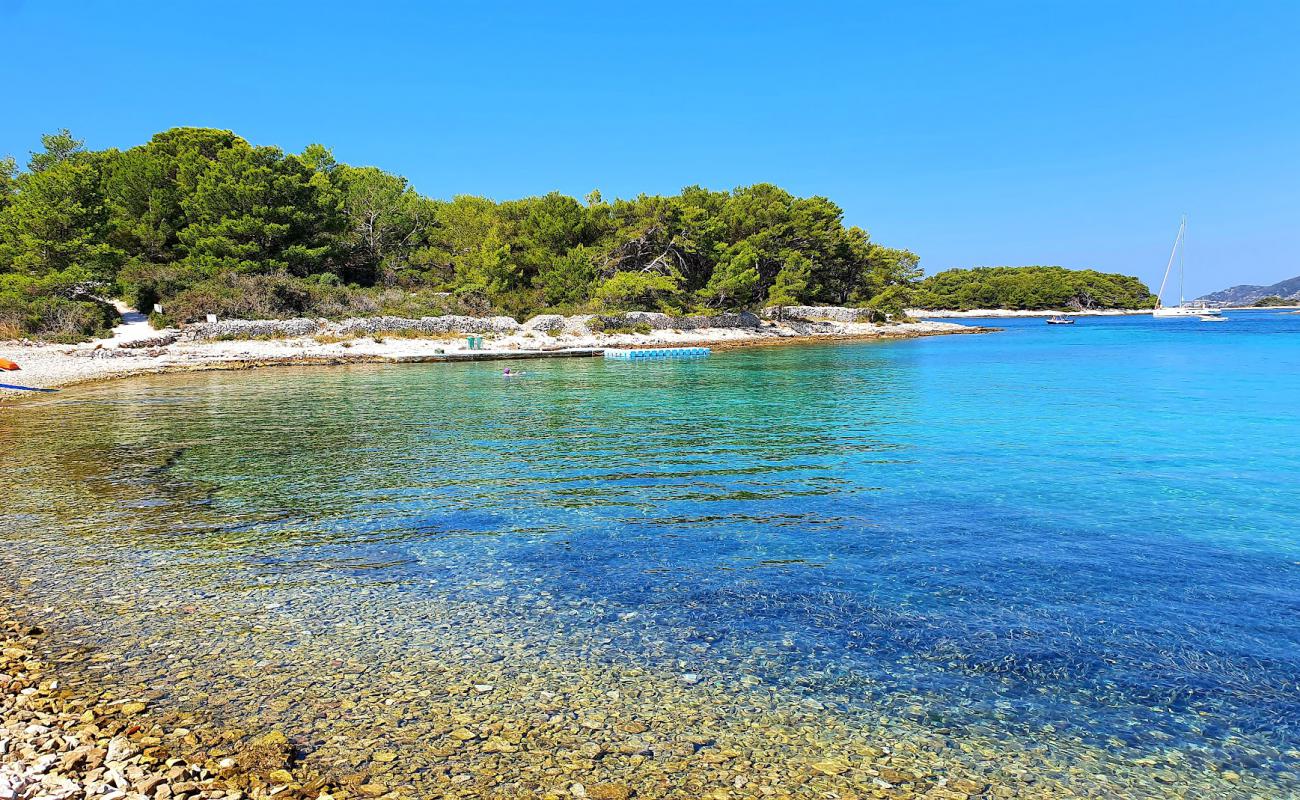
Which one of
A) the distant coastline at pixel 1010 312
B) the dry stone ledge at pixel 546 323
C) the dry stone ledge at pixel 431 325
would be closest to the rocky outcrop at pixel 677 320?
the dry stone ledge at pixel 546 323

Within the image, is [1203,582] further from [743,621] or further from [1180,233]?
[1180,233]

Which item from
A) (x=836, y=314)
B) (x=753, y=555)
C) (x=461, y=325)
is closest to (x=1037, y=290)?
(x=836, y=314)

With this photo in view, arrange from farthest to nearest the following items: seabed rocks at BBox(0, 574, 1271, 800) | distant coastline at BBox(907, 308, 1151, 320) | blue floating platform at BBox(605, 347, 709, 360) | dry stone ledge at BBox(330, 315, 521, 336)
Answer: distant coastline at BBox(907, 308, 1151, 320)
dry stone ledge at BBox(330, 315, 521, 336)
blue floating platform at BBox(605, 347, 709, 360)
seabed rocks at BBox(0, 574, 1271, 800)

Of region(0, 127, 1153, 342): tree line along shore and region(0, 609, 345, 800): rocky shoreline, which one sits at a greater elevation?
region(0, 127, 1153, 342): tree line along shore

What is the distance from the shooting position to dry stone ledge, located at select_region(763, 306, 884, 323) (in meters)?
83.2

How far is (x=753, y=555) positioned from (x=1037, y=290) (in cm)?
17125

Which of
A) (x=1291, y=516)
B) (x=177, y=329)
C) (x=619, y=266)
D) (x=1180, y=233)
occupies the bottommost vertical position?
(x=1291, y=516)

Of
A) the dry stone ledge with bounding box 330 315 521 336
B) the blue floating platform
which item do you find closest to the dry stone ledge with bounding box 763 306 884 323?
the blue floating platform

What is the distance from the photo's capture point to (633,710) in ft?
17.6

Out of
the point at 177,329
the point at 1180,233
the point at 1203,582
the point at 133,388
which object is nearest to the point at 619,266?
the point at 177,329

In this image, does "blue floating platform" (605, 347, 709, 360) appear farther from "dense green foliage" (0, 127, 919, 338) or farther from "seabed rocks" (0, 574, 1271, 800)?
"seabed rocks" (0, 574, 1271, 800)

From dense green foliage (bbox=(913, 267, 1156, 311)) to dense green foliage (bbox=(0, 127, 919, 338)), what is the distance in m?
85.6

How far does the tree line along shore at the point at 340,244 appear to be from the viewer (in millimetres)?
46625

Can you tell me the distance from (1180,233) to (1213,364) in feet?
299
